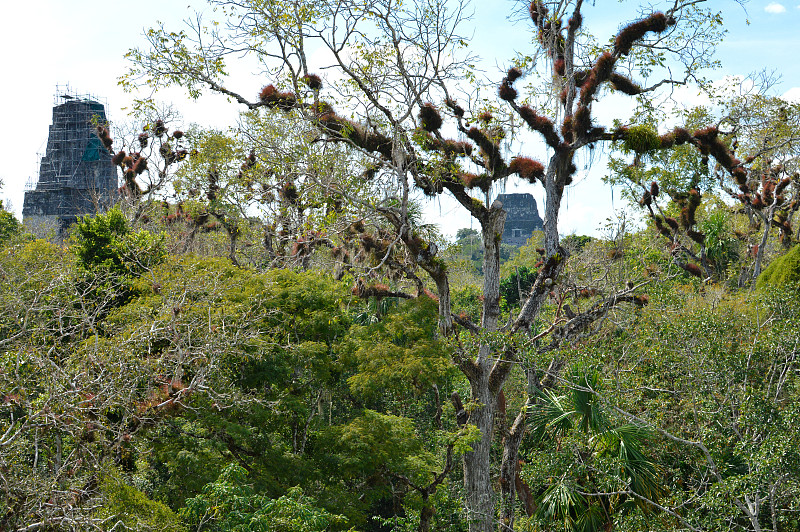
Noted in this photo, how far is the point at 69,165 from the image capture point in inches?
2240

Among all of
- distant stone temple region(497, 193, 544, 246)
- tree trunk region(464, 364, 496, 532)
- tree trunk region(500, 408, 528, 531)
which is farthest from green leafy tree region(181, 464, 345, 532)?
distant stone temple region(497, 193, 544, 246)

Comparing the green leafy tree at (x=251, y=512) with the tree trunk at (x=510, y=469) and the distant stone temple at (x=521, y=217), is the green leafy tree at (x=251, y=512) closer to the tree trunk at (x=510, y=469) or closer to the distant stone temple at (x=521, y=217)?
the tree trunk at (x=510, y=469)

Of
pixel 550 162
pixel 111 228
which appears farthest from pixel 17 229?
pixel 550 162

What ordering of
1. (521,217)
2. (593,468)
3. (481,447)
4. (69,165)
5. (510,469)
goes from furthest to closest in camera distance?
(521,217)
(69,165)
(510,469)
(481,447)
(593,468)

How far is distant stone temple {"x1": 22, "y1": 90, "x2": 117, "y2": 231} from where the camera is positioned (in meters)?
55.5

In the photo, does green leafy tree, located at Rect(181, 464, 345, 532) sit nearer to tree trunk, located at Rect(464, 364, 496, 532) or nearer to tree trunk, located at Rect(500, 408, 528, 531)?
tree trunk, located at Rect(464, 364, 496, 532)

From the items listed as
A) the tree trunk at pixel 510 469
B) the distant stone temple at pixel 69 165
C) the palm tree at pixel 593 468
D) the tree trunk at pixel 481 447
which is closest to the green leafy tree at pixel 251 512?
the palm tree at pixel 593 468

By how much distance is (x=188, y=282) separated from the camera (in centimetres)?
1339

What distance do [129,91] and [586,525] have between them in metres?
10.0

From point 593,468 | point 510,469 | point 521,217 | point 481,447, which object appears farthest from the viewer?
point 521,217

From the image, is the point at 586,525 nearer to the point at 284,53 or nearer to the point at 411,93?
the point at 411,93

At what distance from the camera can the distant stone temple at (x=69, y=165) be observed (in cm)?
5547

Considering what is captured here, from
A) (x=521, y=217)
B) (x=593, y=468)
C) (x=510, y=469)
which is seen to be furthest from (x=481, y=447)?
(x=521, y=217)

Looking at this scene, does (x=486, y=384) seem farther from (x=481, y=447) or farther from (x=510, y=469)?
(x=510, y=469)
